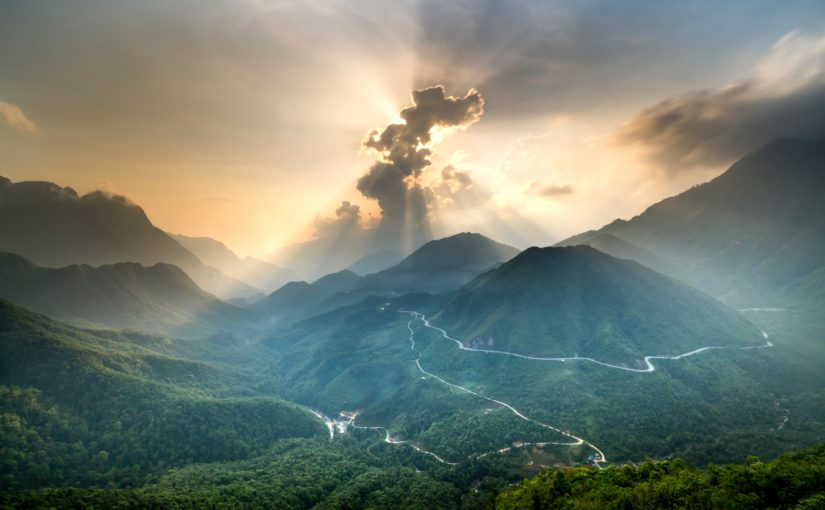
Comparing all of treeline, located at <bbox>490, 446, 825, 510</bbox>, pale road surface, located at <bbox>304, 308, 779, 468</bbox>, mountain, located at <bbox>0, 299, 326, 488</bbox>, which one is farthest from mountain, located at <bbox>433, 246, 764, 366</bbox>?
mountain, located at <bbox>0, 299, 326, 488</bbox>

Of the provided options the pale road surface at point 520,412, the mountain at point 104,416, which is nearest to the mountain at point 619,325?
the pale road surface at point 520,412

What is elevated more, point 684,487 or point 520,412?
point 520,412

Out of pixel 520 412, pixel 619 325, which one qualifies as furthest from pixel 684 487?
pixel 619 325

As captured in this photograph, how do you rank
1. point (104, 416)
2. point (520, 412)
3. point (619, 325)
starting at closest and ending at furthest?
point (104, 416)
point (520, 412)
point (619, 325)

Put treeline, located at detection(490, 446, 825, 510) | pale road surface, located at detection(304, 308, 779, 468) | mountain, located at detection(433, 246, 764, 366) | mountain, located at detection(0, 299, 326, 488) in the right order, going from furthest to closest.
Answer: mountain, located at detection(433, 246, 764, 366) → pale road surface, located at detection(304, 308, 779, 468) → mountain, located at detection(0, 299, 326, 488) → treeline, located at detection(490, 446, 825, 510)

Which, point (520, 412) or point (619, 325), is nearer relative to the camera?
point (520, 412)

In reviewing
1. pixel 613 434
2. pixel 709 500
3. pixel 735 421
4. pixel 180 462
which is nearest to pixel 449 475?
pixel 613 434

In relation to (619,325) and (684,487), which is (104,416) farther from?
(619,325)

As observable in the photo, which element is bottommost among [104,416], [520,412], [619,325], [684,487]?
[684,487]

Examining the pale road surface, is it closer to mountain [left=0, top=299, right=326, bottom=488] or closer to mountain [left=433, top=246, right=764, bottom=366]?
mountain [left=433, top=246, right=764, bottom=366]
